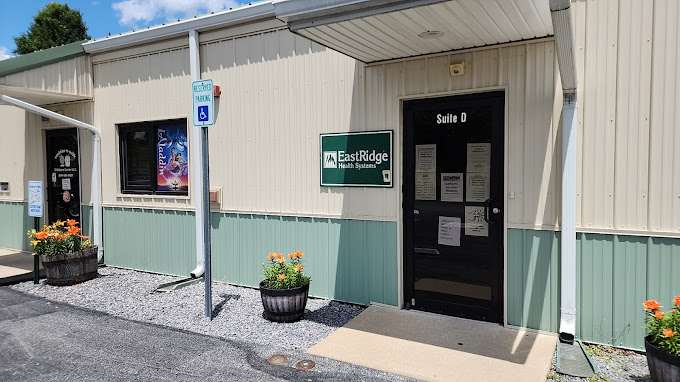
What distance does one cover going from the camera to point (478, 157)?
463 centimetres

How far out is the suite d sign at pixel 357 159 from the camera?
509 cm

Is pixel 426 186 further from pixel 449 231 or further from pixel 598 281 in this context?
pixel 598 281

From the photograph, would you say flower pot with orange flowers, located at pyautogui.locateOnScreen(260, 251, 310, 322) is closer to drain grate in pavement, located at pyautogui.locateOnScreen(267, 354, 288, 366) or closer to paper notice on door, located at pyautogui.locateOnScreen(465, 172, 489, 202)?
drain grate in pavement, located at pyautogui.locateOnScreen(267, 354, 288, 366)

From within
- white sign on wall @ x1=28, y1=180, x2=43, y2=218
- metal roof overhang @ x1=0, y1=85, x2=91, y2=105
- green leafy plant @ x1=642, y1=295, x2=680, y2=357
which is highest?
metal roof overhang @ x1=0, y1=85, x2=91, y2=105

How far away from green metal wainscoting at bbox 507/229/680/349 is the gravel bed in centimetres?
10

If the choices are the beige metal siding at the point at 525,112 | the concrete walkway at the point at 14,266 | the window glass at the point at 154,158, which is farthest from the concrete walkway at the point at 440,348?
the concrete walkway at the point at 14,266

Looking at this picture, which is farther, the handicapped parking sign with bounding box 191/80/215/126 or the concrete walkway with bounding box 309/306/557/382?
the handicapped parking sign with bounding box 191/80/215/126

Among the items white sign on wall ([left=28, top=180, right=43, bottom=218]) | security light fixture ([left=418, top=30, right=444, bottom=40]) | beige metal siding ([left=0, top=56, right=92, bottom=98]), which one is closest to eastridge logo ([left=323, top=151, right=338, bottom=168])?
security light fixture ([left=418, top=30, right=444, bottom=40])

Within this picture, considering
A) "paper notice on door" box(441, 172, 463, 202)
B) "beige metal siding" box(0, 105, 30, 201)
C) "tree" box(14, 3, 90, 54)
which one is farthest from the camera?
"tree" box(14, 3, 90, 54)

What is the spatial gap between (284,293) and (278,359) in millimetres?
887

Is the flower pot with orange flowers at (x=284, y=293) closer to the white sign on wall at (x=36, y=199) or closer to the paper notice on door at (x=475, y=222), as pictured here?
the paper notice on door at (x=475, y=222)

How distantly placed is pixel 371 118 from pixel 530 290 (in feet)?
8.02

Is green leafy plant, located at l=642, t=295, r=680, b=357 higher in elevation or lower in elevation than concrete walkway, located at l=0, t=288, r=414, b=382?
higher

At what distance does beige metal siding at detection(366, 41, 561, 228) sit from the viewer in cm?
425
